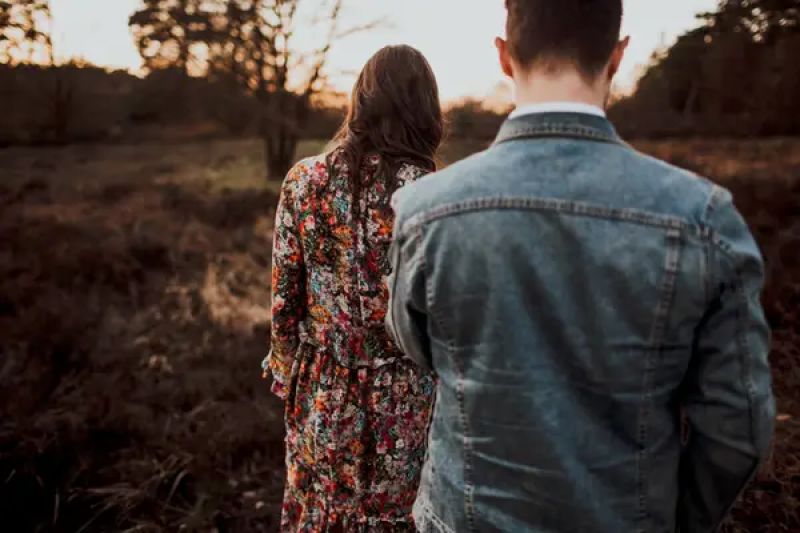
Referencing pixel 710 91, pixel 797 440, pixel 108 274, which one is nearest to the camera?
pixel 797 440

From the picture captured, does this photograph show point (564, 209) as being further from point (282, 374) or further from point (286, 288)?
point (282, 374)

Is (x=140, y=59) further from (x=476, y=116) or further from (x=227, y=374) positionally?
(x=227, y=374)

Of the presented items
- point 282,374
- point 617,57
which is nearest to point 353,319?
point 282,374

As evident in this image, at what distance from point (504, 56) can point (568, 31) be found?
0.16m

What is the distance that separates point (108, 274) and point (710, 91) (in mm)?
12906

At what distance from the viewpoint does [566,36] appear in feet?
4.00

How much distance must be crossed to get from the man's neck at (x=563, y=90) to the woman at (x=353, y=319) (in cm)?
90

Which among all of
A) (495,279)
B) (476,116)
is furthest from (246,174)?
(495,279)

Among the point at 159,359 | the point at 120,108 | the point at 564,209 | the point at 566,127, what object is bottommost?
the point at 159,359

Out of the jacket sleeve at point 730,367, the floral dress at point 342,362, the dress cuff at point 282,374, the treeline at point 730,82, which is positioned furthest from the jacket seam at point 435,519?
the treeline at point 730,82

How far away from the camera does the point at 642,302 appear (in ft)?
3.79

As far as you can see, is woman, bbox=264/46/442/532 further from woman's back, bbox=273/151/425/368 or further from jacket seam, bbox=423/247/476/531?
jacket seam, bbox=423/247/476/531

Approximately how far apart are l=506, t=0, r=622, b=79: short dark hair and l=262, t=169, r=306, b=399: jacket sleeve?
114 centimetres

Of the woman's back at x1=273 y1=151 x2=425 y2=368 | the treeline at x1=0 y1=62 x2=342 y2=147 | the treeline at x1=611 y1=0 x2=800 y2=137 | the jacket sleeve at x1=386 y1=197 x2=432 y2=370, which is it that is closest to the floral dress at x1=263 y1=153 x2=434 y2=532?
the woman's back at x1=273 y1=151 x2=425 y2=368
